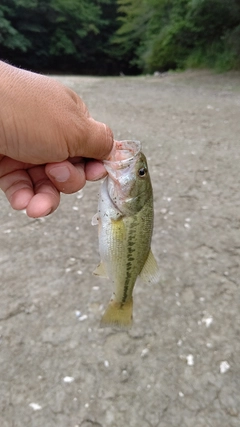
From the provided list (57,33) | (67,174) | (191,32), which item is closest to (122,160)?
(67,174)

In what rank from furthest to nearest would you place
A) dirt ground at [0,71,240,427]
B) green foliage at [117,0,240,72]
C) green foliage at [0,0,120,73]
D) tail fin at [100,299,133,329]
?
green foliage at [0,0,120,73], green foliage at [117,0,240,72], dirt ground at [0,71,240,427], tail fin at [100,299,133,329]

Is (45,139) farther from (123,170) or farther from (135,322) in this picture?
(135,322)

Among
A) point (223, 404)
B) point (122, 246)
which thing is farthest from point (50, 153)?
point (223, 404)

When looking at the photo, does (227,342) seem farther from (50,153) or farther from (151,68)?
(151,68)

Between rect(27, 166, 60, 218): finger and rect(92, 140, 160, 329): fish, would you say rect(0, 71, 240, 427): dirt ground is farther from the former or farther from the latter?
rect(27, 166, 60, 218): finger

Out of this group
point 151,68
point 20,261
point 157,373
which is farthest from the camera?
point 151,68

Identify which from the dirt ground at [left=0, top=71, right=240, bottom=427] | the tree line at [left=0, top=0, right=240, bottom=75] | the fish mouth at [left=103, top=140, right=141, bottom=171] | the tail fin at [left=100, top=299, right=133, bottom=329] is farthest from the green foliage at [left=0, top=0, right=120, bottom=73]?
the tail fin at [left=100, top=299, right=133, bottom=329]
